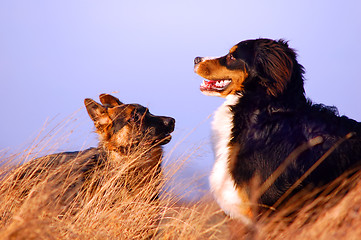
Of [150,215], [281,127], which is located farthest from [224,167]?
[150,215]

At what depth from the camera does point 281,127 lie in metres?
3.91

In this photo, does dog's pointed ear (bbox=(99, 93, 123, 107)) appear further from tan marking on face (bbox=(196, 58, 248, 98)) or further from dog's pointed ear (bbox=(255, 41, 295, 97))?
dog's pointed ear (bbox=(255, 41, 295, 97))

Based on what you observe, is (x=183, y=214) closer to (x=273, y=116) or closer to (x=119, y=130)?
(x=273, y=116)

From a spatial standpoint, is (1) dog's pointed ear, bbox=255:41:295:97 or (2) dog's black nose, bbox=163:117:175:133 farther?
(2) dog's black nose, bbox=163:117:175:133

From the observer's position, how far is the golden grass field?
2.70m

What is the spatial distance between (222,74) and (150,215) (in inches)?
71.6

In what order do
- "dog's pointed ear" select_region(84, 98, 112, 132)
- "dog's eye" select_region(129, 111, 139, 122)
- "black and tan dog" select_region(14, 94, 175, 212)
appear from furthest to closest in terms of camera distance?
"dog's eye" select_region(129, 111, 139, 122) → "dog's pointed ear" select_region(84, 98, 112, 132) → "black and tan dog" select_region(14, 94, 175, 212)

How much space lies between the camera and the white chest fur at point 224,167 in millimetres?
3939

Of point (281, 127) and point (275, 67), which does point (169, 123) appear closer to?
point (275, 67)

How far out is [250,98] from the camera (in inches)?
165

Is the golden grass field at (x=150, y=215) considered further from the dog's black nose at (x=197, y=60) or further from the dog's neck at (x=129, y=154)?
the dog's black nose at (x=197, y=60)

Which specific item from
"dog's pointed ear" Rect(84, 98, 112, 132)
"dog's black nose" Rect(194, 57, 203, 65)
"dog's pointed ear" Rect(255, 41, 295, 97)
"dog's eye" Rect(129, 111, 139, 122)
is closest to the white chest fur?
"dog's pointed ear" Rect(255, 41, 295, 97)

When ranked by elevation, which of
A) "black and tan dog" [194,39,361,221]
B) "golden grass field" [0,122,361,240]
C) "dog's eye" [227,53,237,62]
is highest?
"dog's eye" [227,53,237,62]

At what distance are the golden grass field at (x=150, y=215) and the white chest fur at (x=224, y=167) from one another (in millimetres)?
131
